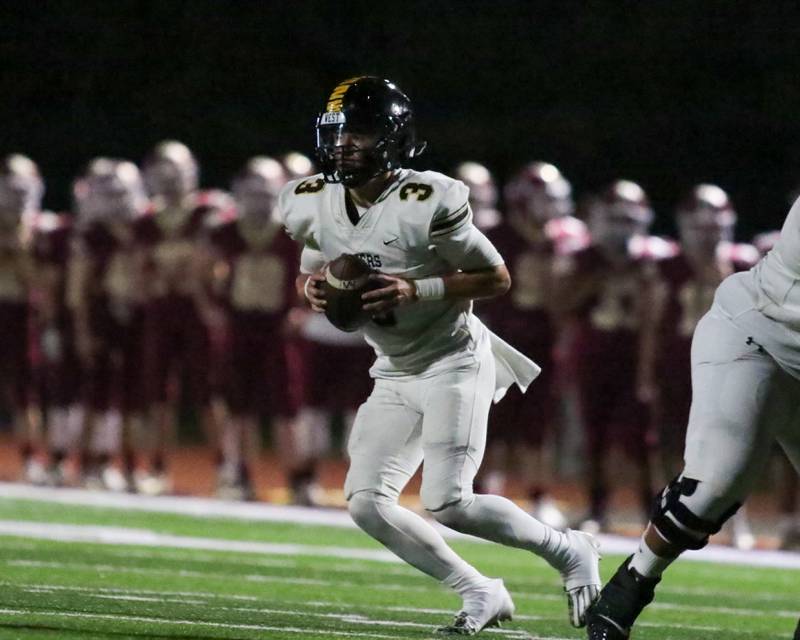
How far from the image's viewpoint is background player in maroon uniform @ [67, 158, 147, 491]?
9.83 meters

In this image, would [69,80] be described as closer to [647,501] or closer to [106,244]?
[106,244]

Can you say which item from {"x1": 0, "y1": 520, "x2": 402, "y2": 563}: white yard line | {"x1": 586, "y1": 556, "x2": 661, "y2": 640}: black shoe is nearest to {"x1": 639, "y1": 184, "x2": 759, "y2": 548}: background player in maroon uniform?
{"x1": 0, "y1": 520, "x2": 402, "y2": 563}: white yard line

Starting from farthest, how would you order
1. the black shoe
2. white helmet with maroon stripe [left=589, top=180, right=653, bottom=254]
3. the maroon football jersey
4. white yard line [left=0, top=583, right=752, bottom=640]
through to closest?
the maroon football jersey
white helmet with maroon stripe [left=589, top=180, right=653, bottom=254]
white yard line [left=0, top=583, right=752, bottom=640]
the black shoe

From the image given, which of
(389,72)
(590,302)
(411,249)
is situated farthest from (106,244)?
(411,249)

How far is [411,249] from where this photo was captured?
4.73 m

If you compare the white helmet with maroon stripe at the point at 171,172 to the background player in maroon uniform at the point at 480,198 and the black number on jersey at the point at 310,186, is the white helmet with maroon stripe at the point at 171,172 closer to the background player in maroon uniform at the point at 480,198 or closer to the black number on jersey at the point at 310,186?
Result: the background player in maroon uniform at the point at 480,198

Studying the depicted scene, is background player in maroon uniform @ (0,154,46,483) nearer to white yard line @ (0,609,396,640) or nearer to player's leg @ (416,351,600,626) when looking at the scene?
white yard line @ (0,609,396,640)

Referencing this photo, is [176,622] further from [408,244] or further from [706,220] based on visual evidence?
[706,220]

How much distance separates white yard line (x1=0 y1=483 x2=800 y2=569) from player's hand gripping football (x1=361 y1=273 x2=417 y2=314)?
3459mm

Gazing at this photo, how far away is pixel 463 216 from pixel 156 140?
9.69 meters

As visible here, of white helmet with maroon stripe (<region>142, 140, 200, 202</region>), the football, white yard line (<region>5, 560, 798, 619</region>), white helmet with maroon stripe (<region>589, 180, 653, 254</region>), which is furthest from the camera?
white helmet with maroon stripe (<region>142, 140, 200, 202</region>)

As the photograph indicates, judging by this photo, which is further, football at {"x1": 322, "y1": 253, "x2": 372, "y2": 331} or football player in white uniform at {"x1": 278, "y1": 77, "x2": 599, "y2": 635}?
football player in white uniform at {"x1": 278, "y1": 77, "x2": 599, "y2": 635}

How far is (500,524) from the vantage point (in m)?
4.77

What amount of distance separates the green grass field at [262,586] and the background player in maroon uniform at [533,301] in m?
1.03
